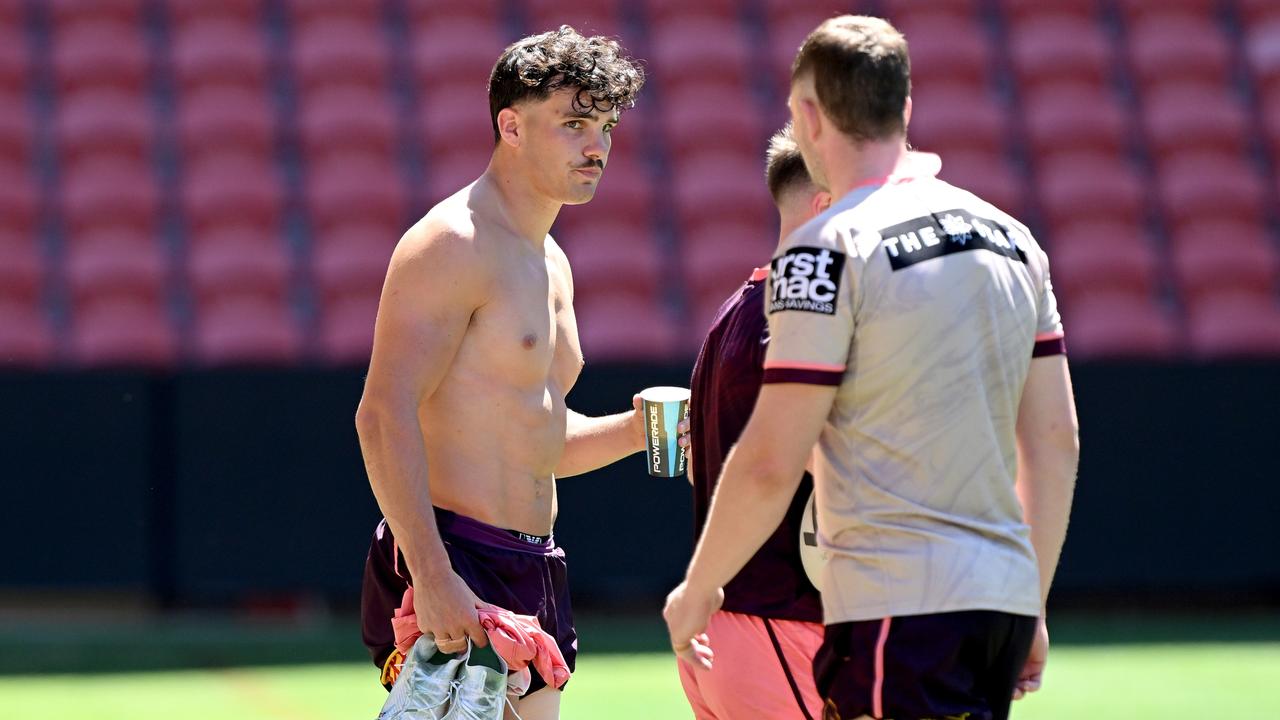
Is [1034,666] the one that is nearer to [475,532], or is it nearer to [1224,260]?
[475,532]

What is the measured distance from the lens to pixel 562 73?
3.54m

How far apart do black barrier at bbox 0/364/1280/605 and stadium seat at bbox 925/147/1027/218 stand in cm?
195

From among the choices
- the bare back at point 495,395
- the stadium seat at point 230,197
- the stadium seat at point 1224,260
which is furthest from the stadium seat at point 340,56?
the bare back at point 495,395

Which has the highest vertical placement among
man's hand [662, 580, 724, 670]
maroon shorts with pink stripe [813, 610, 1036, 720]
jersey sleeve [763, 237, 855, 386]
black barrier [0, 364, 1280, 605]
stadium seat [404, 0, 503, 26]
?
stadium seat [404, 0, 503, 26]

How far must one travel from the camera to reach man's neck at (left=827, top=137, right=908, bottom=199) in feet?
8.84

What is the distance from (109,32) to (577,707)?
6118 mm

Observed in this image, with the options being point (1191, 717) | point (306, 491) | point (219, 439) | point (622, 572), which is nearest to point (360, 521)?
point (306, 491)

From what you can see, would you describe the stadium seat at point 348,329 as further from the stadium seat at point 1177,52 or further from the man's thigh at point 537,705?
the stadium seat at point 1177,52

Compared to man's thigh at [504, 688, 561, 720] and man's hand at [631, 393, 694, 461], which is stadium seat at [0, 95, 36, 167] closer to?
man's hand at [631, 393, 694, 461]

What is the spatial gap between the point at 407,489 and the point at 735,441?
68cm

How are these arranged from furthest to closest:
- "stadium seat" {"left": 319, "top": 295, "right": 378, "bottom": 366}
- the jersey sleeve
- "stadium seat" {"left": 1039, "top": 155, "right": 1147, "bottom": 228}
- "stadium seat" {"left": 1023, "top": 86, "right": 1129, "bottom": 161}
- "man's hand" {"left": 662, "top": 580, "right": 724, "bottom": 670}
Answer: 1. "stadium seat" {"left": 1023, "top": 86, "right": 1129, "bottom": 161}
2. "stadium seat" {"left": 1039, "top": 155, "right": 1147, "bottom": 228}
3. "stadium seat" {"left": 319, "top": 295, "right": 378, "bottom": 366}
4. "man's hand" {"left": 662, "top": 580, "right": 724, "bottom": 670}
5. the jersey sleeve

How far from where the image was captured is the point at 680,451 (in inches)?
144

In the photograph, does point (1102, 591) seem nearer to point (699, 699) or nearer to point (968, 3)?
point (968, 3)

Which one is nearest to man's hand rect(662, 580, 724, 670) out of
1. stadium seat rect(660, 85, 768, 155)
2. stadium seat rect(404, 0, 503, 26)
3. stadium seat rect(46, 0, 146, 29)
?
stadium seat rect(660, 85, 768, 155)
